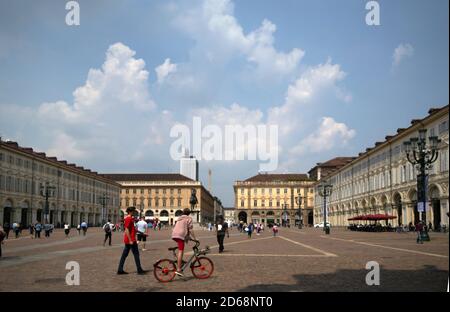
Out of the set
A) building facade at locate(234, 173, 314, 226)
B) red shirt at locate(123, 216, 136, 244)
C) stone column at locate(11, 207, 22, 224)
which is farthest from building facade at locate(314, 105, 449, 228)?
stone column at locate(11, 207, 22, 224)

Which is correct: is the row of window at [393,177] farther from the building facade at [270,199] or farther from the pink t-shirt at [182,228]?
the building facade at [270,199]

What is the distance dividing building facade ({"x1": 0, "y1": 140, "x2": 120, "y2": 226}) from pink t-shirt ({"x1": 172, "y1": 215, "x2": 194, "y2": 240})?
44.5 meters

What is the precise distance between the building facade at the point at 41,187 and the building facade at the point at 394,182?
4011 cm

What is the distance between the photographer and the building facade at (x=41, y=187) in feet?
197

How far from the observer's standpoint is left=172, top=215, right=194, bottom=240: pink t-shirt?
11236 millimetres

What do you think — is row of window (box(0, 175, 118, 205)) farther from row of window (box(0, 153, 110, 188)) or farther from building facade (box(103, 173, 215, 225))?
building facade (box(103, 173, 215, 225))

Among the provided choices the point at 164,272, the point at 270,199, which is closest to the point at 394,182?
the point at 164,272

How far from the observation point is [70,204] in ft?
268

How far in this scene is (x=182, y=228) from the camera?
37.3 feet

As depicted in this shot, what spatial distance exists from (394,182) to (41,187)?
137 ft

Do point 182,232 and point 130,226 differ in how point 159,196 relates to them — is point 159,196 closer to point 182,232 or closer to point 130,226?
point 130,226

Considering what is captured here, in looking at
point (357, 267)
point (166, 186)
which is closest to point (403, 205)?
point (357, 267)

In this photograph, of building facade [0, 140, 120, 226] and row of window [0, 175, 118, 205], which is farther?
building facade [0, 140, 120, 226]

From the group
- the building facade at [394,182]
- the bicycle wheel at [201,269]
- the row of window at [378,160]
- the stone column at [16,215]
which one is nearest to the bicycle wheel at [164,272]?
the bicycle wheel at [201,269]
